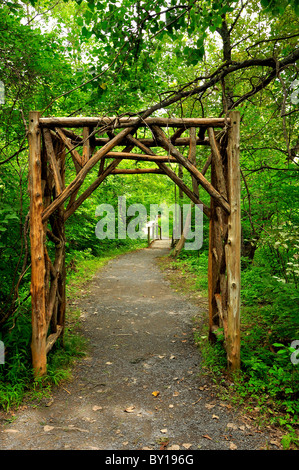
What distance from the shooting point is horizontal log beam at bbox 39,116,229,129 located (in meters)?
3.92

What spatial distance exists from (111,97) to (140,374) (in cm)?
576

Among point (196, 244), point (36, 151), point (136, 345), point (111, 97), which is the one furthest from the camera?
point (196, 244)

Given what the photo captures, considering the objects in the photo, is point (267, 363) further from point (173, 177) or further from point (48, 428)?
point (173, 177)

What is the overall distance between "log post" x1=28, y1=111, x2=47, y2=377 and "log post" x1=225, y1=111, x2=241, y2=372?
2.47 m

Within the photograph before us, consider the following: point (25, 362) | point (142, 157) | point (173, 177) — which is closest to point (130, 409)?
point (25, 362)

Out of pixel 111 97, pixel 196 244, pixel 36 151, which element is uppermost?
pixel 111 97

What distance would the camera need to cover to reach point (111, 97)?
6773mm

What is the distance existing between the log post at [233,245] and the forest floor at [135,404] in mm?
590

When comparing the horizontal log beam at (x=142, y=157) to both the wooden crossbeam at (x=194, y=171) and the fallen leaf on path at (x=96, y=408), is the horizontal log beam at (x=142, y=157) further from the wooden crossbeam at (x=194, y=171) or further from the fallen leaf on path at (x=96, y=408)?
the fallen leaf on path at (x=96, y=408)

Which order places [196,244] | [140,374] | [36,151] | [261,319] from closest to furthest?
[36,151]
[140,374]
[261,319]
[196,244]

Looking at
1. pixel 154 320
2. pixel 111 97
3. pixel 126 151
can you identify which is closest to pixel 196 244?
pixel 154 320

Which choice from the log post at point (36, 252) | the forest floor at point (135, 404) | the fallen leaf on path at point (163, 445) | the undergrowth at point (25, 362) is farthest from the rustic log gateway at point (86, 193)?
the fallen leaf on path at point (163, 445)

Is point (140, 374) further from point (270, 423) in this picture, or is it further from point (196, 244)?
point (196, 244)

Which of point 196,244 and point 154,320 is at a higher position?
point 196,244
